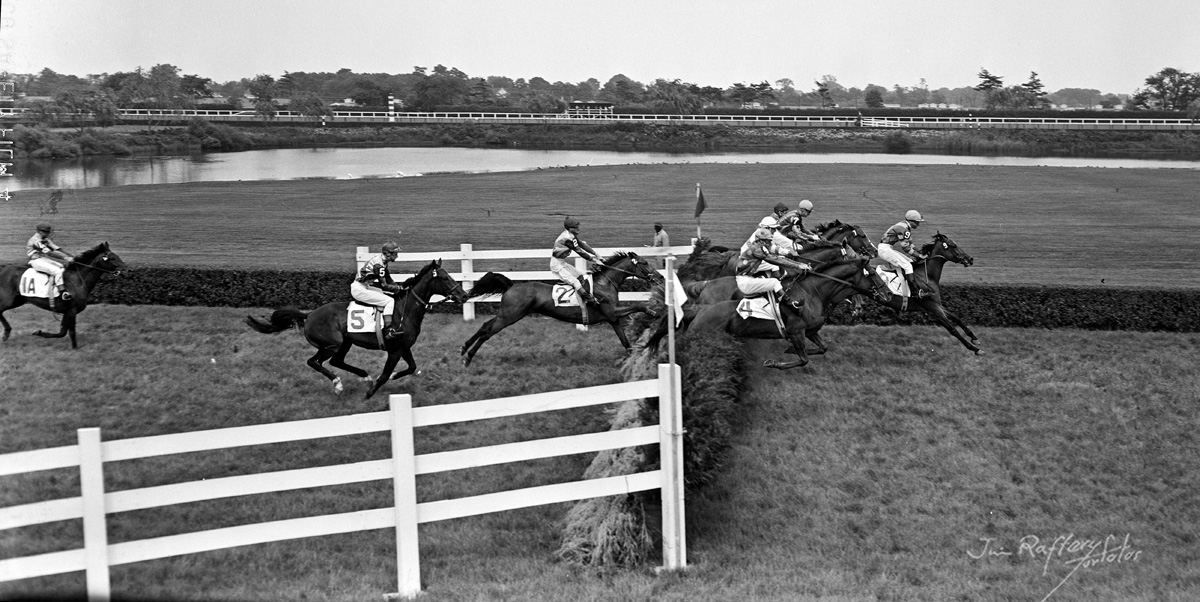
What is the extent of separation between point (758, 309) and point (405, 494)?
8058mm

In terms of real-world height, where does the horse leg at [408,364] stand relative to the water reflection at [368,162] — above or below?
below

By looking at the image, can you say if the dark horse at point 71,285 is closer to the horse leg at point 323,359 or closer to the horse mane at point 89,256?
the horse mane at point 89,256

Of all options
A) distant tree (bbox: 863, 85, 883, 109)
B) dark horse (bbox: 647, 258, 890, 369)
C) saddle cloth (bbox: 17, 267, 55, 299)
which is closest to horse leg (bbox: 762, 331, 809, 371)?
dark horse (bbox: 647, 258, 890, 369)

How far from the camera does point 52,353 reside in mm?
14805

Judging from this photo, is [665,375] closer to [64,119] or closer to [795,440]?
[795,440]

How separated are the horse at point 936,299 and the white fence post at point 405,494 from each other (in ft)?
32.0

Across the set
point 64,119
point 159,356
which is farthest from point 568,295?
point 64,119

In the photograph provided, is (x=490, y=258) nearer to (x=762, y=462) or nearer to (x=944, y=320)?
(x=944, y=320)

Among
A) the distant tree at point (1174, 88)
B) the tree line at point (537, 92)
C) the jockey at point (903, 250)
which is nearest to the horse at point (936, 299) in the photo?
the jockey at point (903, 250)

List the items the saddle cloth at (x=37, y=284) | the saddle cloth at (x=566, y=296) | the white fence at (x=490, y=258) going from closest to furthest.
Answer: the saddle cloth at (x=37, y=284) → the saddle cloth at (x=566, y=296) → the white fence at (x=490, y=258)

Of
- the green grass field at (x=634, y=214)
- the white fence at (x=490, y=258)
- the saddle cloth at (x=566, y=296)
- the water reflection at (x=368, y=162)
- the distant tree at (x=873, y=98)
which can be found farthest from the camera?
the distant tree at (x=873, y=98)

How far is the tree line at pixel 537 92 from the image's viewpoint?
253 ft

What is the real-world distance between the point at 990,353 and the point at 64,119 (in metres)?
42.7

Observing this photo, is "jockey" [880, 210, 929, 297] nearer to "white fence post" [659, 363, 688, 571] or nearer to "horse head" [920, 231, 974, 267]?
"horse head" [920, 231, 974, 267]
